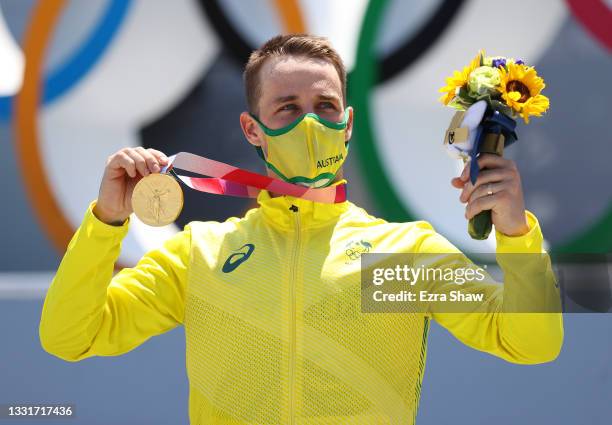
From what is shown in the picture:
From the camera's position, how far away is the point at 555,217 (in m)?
3.70

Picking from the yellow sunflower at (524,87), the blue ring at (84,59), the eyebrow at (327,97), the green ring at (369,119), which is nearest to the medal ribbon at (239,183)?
the eyebrow at (327,97)

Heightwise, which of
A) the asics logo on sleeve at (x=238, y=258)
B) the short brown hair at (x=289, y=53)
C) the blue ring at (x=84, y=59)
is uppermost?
the blue ring at (x=84, y=59)

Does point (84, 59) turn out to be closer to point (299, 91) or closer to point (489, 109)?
point (299, 91)

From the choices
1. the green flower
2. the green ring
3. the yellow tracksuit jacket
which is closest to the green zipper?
the yellow tracksuit jacket

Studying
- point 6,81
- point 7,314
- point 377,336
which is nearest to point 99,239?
point 377,336

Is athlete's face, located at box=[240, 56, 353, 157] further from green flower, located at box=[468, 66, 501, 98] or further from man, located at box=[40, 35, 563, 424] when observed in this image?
green flower, located at box=[468, 66, 501, 98]

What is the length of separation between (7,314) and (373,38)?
2035mm

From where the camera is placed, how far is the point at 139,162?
187 cm

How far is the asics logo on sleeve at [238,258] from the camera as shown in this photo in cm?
207

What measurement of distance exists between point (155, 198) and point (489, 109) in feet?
2.52

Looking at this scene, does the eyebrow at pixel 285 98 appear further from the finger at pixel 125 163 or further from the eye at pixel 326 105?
the finger at pixel 125 163

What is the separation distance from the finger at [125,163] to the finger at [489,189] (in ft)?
2.47

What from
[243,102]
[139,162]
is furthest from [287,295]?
[243,102]

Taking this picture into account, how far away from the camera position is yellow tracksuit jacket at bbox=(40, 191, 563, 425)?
1.90 meters
